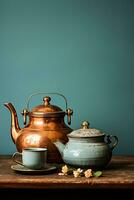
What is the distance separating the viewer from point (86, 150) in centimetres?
138

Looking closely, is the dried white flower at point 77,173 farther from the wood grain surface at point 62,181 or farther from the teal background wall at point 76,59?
the teal background wall at point 76,59

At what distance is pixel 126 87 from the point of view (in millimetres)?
1868

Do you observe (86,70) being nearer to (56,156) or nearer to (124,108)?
(124,108)

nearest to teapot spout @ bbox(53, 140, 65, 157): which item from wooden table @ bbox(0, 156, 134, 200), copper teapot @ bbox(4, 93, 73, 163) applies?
copper teapot @ bbox(4, 93, 73, 163)

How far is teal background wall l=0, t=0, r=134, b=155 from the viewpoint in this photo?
1866 millimetres

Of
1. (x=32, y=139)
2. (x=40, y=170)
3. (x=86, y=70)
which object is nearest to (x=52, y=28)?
(x=86, y=70)

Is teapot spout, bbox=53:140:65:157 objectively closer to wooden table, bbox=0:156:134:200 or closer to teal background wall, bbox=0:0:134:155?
wooden table, bbox=0:156:134:200

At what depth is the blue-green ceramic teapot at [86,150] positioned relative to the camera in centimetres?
138

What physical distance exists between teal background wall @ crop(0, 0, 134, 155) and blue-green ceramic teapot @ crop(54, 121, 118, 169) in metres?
0.45

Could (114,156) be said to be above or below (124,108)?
below

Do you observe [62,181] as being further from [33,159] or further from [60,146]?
[60,146]

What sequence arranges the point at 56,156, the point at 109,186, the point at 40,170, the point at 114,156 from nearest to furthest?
the point at 109,186
the point at 40,170
the point at 56,156
the point at 114,156

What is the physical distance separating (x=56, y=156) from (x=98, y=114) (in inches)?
16.5

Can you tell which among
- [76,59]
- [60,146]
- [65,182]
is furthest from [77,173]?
[76,59]
